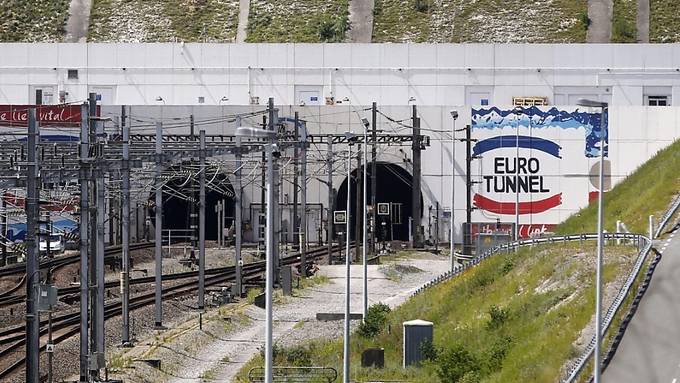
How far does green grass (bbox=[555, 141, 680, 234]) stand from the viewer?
5556 cm

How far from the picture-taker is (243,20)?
5325 inches

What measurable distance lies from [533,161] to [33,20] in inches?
2394

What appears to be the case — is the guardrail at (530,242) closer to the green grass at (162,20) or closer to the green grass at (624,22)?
the green grass at (624,22)

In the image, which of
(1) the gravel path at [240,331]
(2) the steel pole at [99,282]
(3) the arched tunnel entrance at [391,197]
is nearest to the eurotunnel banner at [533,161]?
(3) the arched tunnel entrance at [391,197]

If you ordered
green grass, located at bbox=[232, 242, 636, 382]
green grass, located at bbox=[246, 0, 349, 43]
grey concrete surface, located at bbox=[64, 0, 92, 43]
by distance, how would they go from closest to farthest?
green grass, located at bbox=[232, 242, 636, 382] → green grass, located at bbox=[246, 0, 349, 43] → grey concrete surface, located at bbox=[64, 0, 92, 43]

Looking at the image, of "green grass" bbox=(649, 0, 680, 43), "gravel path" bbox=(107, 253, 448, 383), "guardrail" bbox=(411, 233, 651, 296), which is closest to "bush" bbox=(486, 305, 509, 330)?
"guardrail" bbox=(411, 233, 651, 296)

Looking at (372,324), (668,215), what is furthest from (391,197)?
(372,324)

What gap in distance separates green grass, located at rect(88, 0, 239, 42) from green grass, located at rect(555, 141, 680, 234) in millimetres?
65944

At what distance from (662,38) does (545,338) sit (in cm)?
9435

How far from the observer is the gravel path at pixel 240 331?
144 feet

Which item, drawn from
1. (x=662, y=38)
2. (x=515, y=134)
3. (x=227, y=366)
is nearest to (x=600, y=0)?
(x=662, y=38)

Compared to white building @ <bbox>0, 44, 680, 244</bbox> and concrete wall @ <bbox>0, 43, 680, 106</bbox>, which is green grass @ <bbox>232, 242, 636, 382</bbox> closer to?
white building @ <bbox>0, 44, 680, 244</bbox>

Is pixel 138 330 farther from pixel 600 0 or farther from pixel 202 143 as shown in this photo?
pixel 600 0

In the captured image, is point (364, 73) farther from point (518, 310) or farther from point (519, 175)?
point (518, 310)
